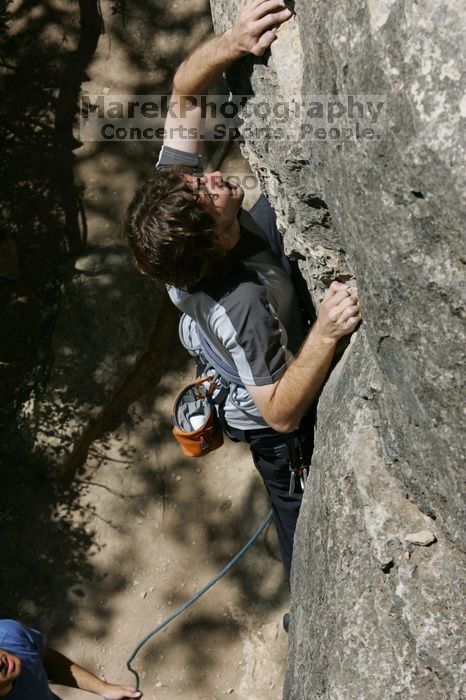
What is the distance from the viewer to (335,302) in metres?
2.17

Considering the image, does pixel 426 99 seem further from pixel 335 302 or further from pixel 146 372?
pixel 146 372

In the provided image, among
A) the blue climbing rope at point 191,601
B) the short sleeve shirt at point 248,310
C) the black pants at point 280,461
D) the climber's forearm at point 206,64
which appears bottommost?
the blue climbing rope at point 191,601

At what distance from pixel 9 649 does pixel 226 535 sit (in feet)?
5.14

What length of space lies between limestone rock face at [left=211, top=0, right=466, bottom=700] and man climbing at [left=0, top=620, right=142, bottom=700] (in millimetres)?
1231

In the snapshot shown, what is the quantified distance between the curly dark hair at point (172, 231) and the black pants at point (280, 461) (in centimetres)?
73

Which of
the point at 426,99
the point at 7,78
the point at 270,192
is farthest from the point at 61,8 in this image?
the point at 426,99

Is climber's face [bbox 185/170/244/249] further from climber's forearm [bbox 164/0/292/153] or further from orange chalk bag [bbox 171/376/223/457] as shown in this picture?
orange chalk bag [bbox 171/376/223/457]

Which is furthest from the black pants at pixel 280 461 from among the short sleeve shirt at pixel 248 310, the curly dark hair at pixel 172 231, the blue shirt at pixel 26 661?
the blue shirt at pixel 26 661

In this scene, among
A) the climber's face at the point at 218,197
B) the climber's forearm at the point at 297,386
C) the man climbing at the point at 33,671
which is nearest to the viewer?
the climber's forearm at the point at 297,386

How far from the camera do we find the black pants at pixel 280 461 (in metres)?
2.83

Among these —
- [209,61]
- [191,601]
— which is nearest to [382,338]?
[209,61]

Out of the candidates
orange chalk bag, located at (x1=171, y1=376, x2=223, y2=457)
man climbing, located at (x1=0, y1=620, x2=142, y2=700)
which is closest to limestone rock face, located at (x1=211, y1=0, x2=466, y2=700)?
orange chalk bag, located at (x1=171, y1=376, x2=223, y2=457)

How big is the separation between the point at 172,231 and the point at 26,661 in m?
2.08

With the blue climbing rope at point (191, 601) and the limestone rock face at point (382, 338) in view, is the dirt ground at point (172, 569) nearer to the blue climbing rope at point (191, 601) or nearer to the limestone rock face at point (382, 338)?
the blue climbing rope at point (191, 601)
